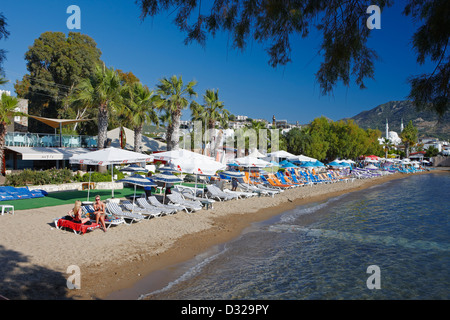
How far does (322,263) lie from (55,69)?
118 feet

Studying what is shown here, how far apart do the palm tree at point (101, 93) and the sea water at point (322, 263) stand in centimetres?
1286

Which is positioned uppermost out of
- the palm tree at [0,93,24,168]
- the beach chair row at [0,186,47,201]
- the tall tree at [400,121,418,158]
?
the tall tree at [400,121,418,158]

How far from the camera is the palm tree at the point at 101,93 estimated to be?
1900 centimetres

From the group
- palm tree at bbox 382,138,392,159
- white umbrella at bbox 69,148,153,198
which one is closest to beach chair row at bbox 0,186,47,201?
white umbrella at bbox 69,148,153,198

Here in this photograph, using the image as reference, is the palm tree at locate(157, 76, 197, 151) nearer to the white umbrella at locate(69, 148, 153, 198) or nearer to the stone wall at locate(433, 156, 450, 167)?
the white umbrella at locate(69, 148, 153, 198)

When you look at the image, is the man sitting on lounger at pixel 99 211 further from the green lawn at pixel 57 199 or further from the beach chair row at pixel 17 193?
the beach chair row at pixel 17 193

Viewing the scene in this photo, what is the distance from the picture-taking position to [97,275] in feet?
22.6

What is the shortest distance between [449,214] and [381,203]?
422 centimetres

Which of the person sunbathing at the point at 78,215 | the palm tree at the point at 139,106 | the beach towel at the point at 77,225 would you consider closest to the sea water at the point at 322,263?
the beach towel at the point at 77,225

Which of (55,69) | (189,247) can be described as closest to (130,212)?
(189,247)

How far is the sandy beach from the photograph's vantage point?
6191 mm

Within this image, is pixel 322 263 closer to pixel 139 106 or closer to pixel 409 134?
pixel 139 106

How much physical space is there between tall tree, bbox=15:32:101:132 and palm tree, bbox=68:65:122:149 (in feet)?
53.9
